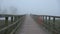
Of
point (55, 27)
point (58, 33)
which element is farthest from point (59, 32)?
point (55, 27)

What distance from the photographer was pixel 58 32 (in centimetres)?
1099

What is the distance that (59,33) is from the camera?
10.8 m

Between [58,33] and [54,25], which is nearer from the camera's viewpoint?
[58,33]

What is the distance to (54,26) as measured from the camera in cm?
1259

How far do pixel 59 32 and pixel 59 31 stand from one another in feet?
0.46

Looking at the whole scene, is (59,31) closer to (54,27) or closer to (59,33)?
(59,33)

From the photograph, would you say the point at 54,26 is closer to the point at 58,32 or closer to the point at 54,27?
the point at 54,27

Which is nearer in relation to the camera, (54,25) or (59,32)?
(59,32)

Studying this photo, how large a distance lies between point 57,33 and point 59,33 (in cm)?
37

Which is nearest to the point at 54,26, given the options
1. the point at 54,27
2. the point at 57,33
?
the point at 54,27

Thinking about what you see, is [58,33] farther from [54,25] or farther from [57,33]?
[54,25]

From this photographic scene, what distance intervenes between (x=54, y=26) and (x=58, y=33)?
68.1 inches

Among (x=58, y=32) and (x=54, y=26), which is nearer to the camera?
(x=58, y=32)

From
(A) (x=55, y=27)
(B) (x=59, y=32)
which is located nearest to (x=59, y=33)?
(B) (x=59, y=32)
